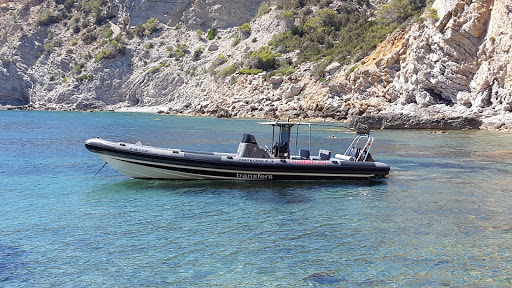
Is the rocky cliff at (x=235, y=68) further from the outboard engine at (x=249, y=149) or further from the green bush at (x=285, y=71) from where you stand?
the outboard engine at (x=249, y=149)

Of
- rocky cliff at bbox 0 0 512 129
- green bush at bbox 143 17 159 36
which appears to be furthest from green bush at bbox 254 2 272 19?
green bush at bbox 143 17 159 36

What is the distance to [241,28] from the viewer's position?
78812 millimetres

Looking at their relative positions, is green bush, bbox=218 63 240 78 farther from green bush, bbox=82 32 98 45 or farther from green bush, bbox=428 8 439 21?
green bush, bbox=82 32 98 45

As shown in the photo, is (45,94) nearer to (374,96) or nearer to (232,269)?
(374,96)

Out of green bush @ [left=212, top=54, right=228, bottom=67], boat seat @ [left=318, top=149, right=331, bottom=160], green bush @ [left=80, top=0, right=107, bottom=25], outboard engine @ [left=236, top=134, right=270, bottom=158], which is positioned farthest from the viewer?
green bush @ [left=80, top=0, right=107, bottom=25]

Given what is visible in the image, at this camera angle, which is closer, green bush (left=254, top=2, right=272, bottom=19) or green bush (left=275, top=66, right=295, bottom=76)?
green bush (left=275, top=66, right=295, bottom=76)

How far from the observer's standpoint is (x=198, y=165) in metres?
15.0

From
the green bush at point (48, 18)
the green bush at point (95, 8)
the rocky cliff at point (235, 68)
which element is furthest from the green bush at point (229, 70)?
the green bush at point (48, 18)

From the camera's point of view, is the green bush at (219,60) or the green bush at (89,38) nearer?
the green bush at (219,60)

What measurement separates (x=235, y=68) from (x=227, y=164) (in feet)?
182

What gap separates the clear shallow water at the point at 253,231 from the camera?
7898 millimetres

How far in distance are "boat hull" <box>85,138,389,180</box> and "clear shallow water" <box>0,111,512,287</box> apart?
34 centimetres

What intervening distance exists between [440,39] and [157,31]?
2211 inches

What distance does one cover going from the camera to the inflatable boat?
14.9 metres
